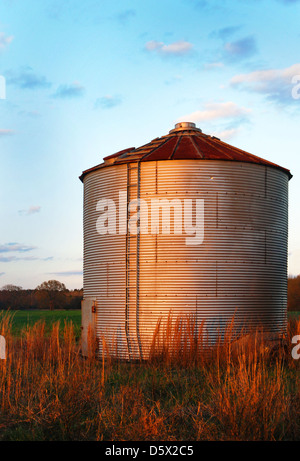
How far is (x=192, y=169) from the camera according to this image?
652 inches

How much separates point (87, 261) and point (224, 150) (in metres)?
5.97

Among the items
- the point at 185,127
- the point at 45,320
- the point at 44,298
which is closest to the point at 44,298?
the point at 44,298

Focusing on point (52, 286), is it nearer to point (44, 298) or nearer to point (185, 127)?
point (44, 298)

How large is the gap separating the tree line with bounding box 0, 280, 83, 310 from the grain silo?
158 feet

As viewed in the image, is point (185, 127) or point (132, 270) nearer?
point (132, 270)

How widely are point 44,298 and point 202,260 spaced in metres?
52.8

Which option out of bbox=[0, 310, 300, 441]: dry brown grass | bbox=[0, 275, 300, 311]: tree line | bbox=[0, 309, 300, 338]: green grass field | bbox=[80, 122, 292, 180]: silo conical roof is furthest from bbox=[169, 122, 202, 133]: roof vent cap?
bbox=[0, 275, 300, 311]: tree line

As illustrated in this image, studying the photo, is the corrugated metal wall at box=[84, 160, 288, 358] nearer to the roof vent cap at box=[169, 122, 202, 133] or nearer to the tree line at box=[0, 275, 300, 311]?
the roof vent cap at box=[169, 122, 202, 133]

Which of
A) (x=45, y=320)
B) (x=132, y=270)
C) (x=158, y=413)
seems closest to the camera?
(x=158, y=413)

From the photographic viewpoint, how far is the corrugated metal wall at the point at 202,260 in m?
16.2

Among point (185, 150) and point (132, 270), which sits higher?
point (185, 150)

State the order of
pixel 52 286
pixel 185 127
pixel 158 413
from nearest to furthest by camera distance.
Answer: pixel 158 413, pixel 185 127, pixel 52 286

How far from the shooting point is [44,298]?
6656 cm
